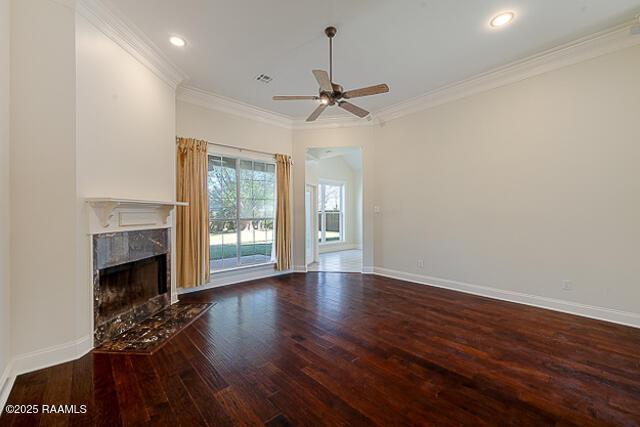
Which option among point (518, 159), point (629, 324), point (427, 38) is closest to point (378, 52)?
point (427, 38)

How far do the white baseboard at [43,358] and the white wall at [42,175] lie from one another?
5 cm

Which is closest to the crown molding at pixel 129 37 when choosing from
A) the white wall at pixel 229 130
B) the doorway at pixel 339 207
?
the white wall at pixel 229 130

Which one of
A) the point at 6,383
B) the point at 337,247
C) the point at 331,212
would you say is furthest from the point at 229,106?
the point at 337,247

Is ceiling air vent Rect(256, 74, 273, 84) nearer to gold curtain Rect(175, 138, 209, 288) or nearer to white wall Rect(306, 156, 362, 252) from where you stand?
gold curtain Rect(175, 138, 209, 288)

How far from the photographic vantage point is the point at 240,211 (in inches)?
196

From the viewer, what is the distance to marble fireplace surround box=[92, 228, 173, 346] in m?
2.48

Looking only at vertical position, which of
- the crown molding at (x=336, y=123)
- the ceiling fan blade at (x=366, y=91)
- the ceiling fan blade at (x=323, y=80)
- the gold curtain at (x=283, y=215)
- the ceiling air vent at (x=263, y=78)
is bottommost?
the gold curtain at (x=283, y=215)

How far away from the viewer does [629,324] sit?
2.86 metres

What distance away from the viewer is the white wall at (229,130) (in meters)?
4.16

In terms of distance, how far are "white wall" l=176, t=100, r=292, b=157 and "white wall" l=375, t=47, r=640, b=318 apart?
2506 millimetres

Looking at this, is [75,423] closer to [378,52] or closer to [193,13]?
[193,13]

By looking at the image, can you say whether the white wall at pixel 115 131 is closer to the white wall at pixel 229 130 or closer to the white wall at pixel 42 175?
the white wall at pixel 42 175

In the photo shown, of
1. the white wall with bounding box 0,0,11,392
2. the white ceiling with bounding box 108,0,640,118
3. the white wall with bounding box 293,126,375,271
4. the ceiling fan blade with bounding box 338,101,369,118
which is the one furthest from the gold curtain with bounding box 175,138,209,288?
the ceiling fan blade with bounding box 338,101,369,118

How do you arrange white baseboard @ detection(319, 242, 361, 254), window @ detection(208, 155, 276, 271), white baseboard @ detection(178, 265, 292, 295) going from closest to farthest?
white baseboard @ detection(178, 265, 292, 295) → window @ detection(208, 155, 276, 271) → white baseboard @ detection(319, 242, 361, 254)
